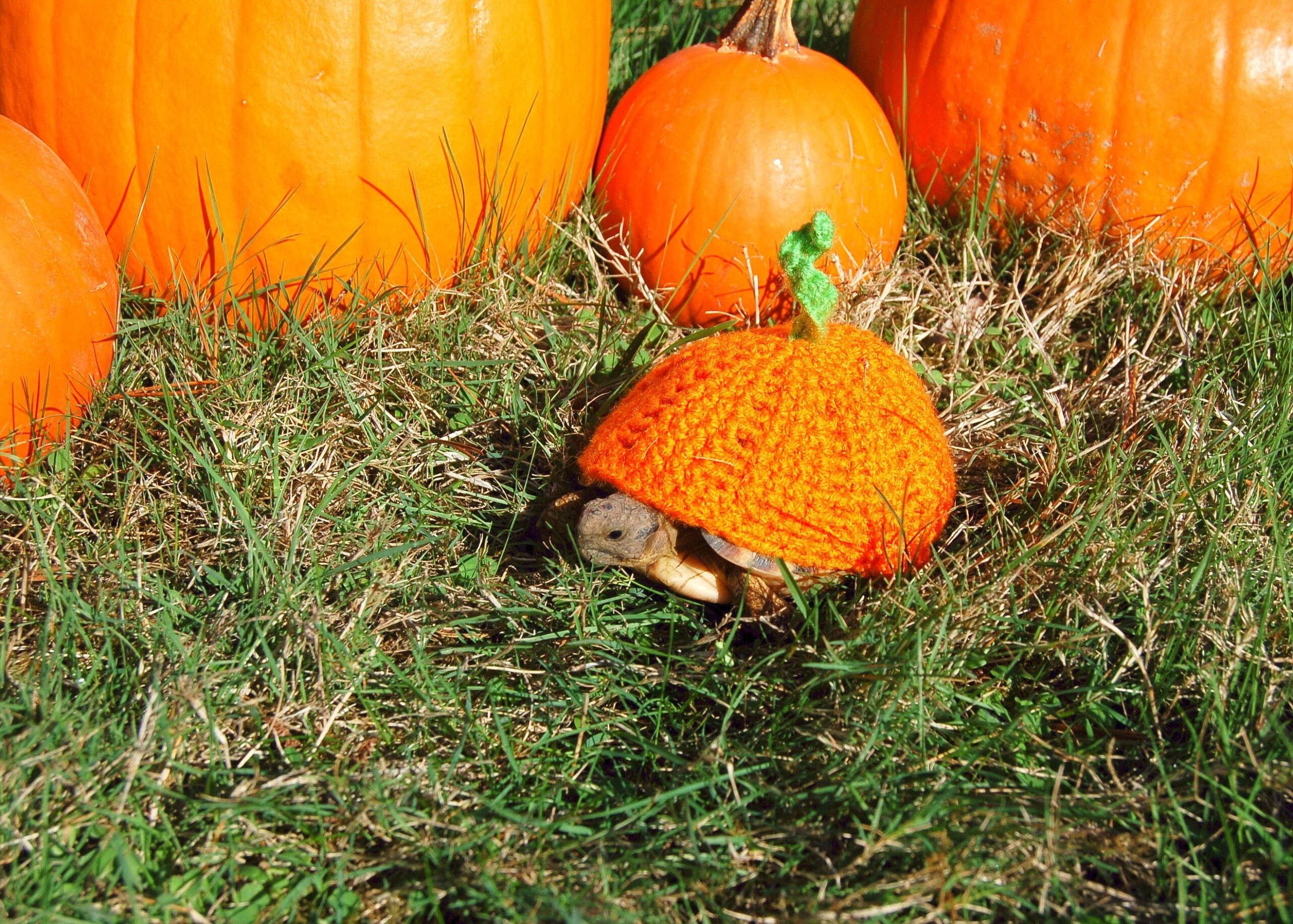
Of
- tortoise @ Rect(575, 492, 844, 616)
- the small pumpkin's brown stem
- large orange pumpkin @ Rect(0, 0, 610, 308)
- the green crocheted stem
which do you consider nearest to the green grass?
tortoise @ Rect(575, 492, 844, 616)

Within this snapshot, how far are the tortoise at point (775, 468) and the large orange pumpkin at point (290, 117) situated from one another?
921 mm

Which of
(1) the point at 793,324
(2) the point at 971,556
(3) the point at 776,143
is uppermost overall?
(3) the point at 776,143

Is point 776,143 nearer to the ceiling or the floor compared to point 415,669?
nearer to the ceiling

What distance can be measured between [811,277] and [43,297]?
5.53ft

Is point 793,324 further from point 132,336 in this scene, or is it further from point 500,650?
point 132,336

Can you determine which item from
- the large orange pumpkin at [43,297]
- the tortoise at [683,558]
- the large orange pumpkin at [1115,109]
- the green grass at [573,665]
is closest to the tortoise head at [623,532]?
the tortoise at [683,558]

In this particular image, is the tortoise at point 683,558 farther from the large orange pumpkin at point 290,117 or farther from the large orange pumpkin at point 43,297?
the large orange pumpkin at point 43,297

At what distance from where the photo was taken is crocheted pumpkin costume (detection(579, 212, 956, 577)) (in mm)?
1932

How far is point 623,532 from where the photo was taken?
199 centimetres

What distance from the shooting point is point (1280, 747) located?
178cm

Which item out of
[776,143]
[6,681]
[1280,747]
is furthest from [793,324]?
[6,681]

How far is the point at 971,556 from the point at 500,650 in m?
1.04

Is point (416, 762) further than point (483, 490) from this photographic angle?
No

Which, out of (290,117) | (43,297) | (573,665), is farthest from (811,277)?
(43,297)
